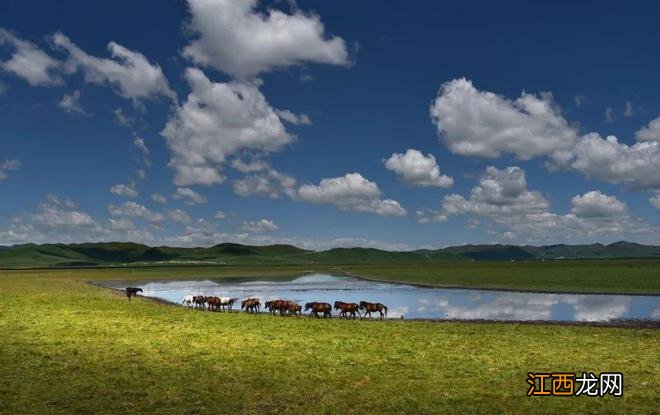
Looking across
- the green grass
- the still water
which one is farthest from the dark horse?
the green grass

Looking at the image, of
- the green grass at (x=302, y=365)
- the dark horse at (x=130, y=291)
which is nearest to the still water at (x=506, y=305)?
the dark horse at (x=130, y=291)

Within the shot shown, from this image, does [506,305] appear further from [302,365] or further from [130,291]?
[130,291]

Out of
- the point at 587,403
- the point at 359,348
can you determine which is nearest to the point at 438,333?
the point at 359,348

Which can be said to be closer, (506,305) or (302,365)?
(302,365)

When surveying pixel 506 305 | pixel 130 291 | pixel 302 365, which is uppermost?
pixel 130 291

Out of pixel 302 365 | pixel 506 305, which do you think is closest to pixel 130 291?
pixel 506 305

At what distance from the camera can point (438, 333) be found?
3025 centimetres

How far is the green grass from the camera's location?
631 inches

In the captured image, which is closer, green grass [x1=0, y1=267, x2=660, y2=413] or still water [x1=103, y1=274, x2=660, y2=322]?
green grass [x1=0, y1=267, x2=660, y2=413]

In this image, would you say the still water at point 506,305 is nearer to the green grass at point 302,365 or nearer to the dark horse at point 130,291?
the dark horse at point 130,291

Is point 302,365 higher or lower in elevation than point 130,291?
lower

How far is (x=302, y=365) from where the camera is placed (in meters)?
21.4

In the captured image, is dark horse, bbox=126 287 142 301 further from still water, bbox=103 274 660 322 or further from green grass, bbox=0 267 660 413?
green grass, bbox=0 267 660 413

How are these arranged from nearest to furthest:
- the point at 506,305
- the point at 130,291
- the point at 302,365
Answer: the point at 302,365 < the point at 506,305 < the point at 130,291
